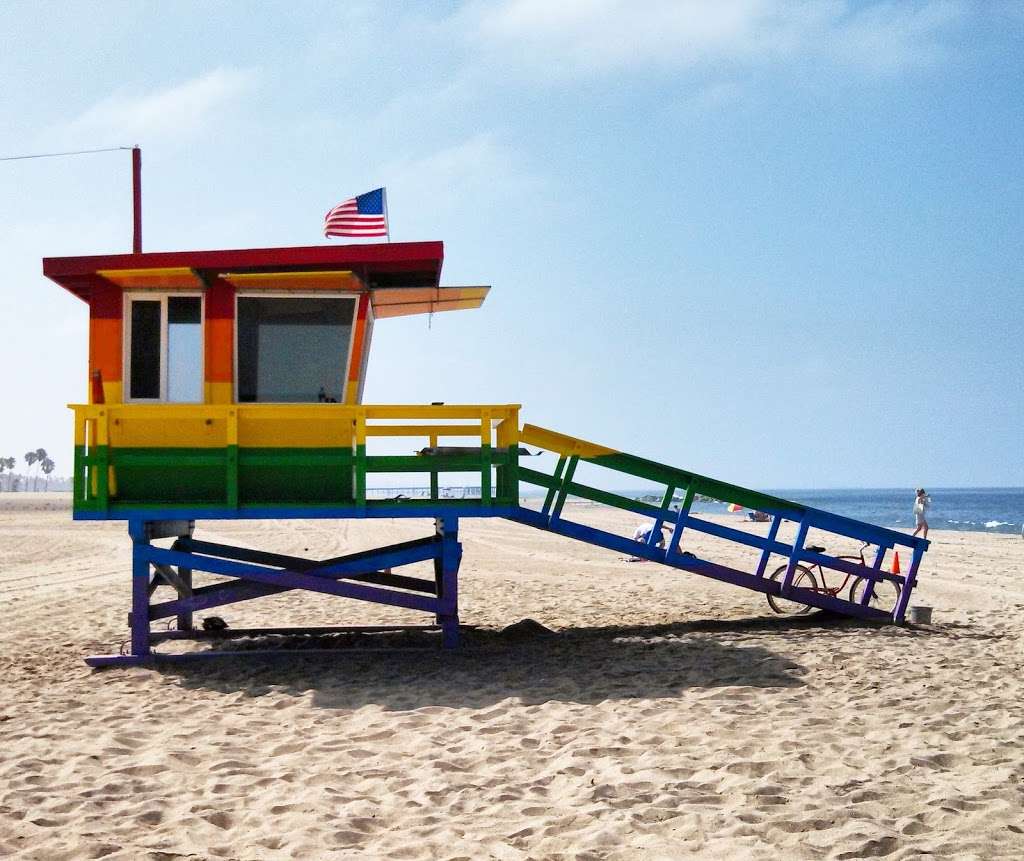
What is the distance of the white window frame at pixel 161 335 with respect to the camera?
10078 mm

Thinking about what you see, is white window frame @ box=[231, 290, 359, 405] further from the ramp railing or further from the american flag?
the ramp railing

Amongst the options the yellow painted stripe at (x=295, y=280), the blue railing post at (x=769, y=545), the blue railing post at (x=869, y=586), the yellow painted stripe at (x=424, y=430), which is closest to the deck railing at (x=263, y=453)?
the yellow painted stripe at (x=424, y=430)

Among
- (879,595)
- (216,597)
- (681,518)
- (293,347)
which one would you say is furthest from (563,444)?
(879,595)

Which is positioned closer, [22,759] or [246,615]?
[22,759]

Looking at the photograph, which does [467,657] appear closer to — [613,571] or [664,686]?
[664,686]

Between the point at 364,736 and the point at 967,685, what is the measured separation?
5.15 meters

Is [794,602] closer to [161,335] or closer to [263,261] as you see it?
[263,261]

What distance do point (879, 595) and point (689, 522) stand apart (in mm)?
4673

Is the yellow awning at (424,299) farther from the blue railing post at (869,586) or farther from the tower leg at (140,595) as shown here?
the blue railing post at (869,586)

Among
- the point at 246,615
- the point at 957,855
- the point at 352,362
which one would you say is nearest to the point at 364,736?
the point at 957,855

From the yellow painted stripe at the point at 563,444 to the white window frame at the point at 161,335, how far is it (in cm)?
358

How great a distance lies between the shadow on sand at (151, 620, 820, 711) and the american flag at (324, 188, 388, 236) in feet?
15.3

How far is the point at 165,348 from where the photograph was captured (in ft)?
33.3

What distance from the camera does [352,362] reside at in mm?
10320
